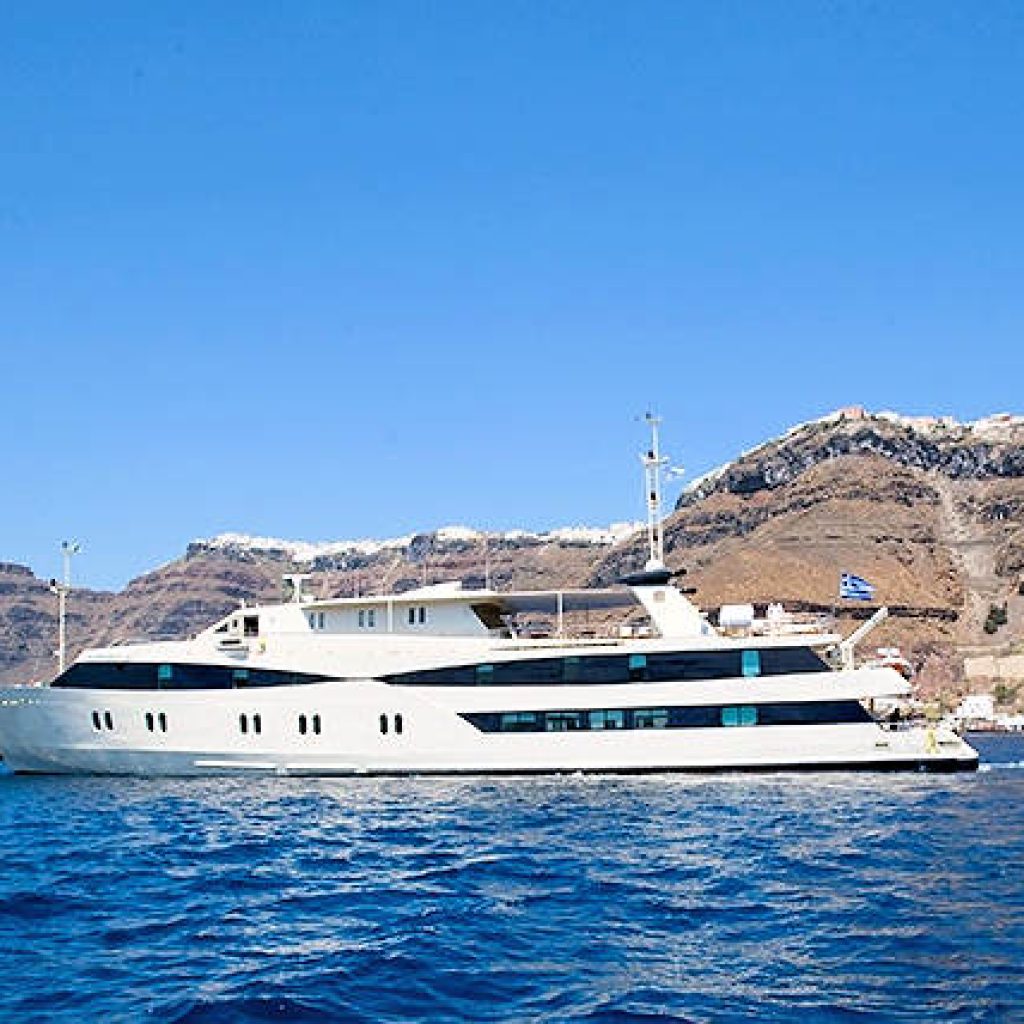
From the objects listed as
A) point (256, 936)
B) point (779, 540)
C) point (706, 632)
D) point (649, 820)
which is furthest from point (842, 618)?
point (256, 936)

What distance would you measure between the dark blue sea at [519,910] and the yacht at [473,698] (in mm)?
4902

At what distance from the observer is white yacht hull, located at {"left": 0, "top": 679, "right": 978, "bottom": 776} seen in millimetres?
33531

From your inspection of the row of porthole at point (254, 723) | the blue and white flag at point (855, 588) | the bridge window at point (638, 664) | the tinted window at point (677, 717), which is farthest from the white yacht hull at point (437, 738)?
the blue and white flag at point (855, 588)

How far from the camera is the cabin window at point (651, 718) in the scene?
3375 cm

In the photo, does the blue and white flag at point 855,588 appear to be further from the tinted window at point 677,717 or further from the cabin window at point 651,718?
the cabin window at point 651,718

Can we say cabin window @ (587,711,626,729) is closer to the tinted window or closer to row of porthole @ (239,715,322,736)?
the tinted window

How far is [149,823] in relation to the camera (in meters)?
25.4

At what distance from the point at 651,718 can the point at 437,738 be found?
18.7 ft

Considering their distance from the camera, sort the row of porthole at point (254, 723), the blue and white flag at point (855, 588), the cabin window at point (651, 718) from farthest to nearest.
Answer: the blue and white flag at point (855, 588) < the row of porthole at point (254, 723) < the cabin window at point (651, 718)

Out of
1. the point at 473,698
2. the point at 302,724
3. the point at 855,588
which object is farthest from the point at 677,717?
the point at 302,724

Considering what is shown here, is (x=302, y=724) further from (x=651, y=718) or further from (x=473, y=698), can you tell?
(x=651, y=718)

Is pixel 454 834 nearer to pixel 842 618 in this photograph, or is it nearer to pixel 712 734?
pixel 712 734

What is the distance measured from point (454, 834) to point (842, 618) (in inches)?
5803

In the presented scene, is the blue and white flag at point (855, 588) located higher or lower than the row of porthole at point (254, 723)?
higher
